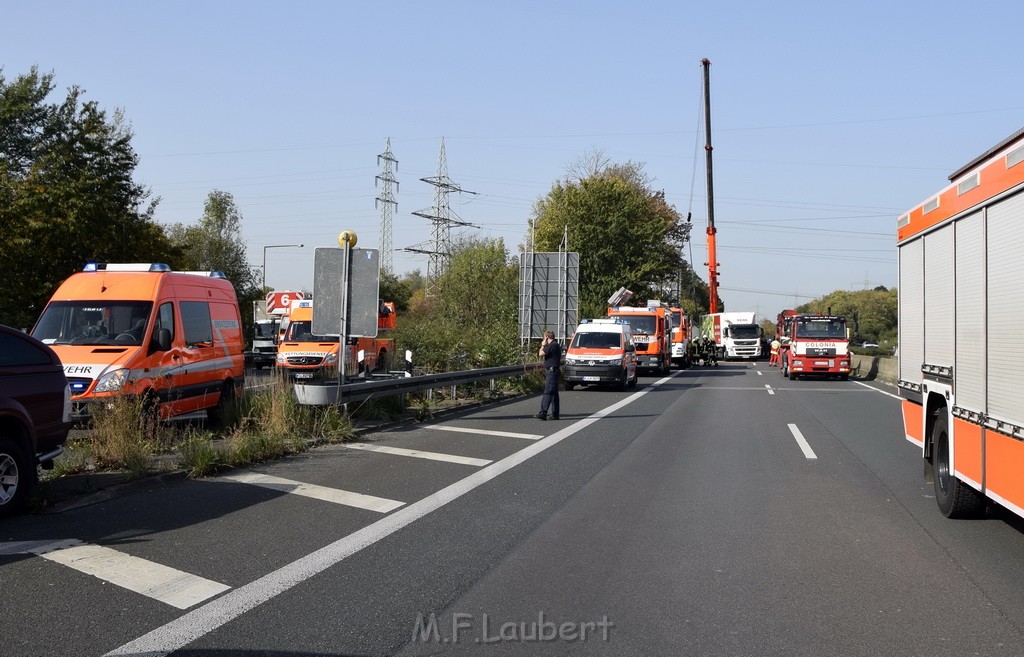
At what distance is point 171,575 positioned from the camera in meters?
5.94

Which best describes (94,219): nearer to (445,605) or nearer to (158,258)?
(158,258)

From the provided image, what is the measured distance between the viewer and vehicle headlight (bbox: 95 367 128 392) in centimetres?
1128

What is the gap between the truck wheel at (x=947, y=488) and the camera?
7.67 meters

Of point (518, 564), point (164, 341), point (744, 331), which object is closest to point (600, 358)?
point (164, 341)

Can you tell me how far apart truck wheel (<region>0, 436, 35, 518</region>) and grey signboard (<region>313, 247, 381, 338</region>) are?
752cm

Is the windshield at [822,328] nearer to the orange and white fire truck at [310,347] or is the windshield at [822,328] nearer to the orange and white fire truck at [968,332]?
the orange and white fire truck at [310,347]

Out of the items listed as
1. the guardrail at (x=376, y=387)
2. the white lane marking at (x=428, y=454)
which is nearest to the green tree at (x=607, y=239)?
the guardrail at (x=376, y=387)

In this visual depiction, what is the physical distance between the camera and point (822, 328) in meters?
34.7

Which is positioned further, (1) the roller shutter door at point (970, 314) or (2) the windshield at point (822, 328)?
(2) the windshield at point (822, 328)

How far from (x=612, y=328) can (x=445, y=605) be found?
21973mm

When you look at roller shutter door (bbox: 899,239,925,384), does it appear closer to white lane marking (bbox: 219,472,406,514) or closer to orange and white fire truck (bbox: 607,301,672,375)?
white lane marking (bbox: 219,472,406,514)

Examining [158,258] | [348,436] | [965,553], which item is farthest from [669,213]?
[965,553]

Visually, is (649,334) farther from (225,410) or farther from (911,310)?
(911,310)

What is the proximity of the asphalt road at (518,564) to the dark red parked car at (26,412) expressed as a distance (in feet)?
1.22
